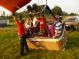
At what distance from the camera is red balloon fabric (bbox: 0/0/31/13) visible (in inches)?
716

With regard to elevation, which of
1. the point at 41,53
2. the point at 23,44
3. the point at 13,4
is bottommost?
the point at 41,53

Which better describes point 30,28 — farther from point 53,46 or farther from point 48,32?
point 53,46

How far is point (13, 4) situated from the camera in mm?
18562

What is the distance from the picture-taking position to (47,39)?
1700cm

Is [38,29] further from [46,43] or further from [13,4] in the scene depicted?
[46,43]

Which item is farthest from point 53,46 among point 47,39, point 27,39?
point 27,39

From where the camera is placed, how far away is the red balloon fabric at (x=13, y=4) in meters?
18.2

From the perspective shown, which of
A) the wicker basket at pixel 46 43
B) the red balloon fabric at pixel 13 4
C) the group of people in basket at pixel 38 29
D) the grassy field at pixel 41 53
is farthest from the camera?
the red balloon fabric at pixel 13 4

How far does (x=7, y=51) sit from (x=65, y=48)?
11.3 ft

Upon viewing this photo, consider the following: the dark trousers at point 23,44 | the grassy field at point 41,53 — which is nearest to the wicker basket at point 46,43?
the grassy field at point 41,53

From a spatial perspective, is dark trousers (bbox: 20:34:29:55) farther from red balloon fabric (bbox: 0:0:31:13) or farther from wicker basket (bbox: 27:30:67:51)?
red balloon fabric (bbox: 0:0:31:13)

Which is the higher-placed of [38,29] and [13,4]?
[13,4]

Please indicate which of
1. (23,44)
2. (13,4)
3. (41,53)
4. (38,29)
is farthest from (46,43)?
(13,4)

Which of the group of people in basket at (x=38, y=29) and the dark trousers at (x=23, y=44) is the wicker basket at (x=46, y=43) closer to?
the group of people in basket at (x=38, y=29)
